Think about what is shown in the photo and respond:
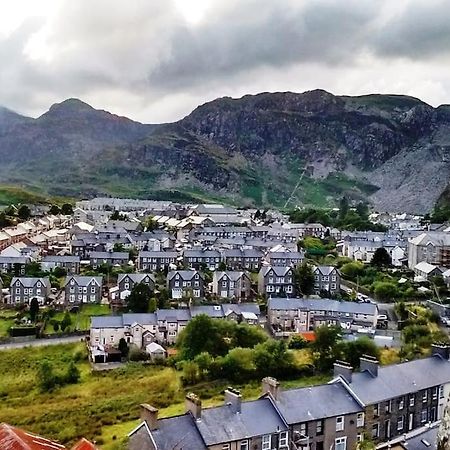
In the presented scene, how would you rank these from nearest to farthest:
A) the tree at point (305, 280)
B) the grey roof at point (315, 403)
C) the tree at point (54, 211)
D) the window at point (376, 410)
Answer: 1. the grey roof at point (315, 403)
2. the window at point (376, 410)
3. the tree at point (305, 280)
4. the tree at point (54, 211)

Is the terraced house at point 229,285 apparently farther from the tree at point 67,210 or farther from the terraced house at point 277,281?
the tree at point 67,210

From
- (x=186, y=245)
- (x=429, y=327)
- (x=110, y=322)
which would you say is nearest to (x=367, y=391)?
(x=429, y=327)

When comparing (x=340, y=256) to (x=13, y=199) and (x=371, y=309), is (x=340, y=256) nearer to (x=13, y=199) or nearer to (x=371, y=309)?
(x=371, y=309)

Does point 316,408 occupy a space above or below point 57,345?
above

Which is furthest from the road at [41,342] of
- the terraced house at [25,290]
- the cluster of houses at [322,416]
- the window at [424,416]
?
the window at [424,416]

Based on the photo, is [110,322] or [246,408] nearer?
[246,408]

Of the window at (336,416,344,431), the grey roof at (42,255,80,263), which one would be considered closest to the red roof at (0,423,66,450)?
the window at (336,416,344,431)

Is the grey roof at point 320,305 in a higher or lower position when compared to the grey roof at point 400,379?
lower
